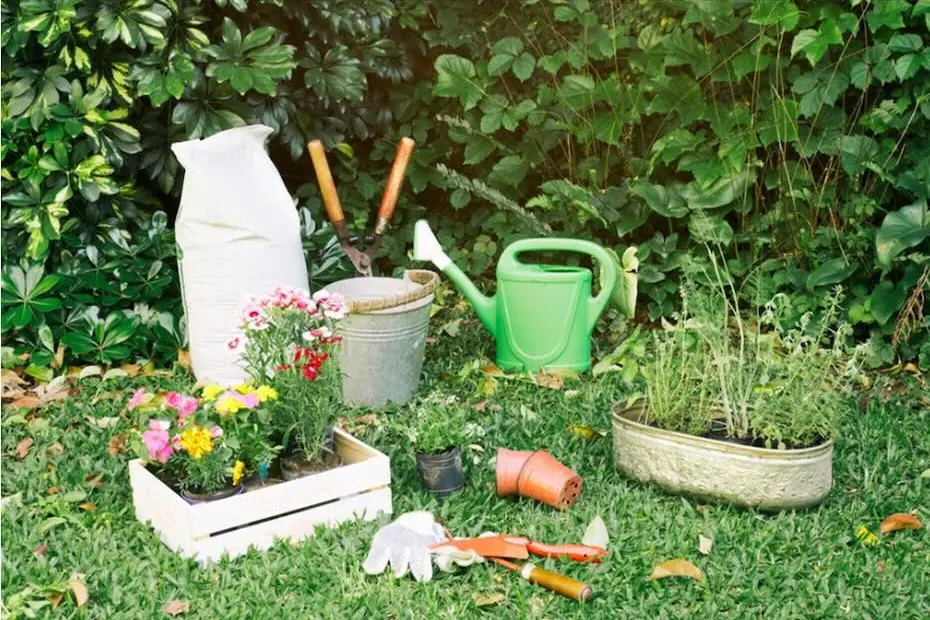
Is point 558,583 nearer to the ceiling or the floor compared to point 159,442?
nearer to the floor

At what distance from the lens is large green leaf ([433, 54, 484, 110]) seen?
4.25 meters

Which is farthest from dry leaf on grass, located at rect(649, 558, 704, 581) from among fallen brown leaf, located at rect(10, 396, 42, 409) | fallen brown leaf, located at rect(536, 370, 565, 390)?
fallen brown leaf, located at rect(10, 396, 42, 409)

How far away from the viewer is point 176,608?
2.25 m

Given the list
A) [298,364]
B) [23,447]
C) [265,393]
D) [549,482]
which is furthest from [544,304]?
[23,447]

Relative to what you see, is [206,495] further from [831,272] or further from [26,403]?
[831,272]

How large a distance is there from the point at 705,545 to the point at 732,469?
213 millimetres

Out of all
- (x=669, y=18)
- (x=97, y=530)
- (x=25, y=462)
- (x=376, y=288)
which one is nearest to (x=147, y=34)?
(x=376, y=288)

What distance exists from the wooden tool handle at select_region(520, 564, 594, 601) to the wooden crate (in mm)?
468

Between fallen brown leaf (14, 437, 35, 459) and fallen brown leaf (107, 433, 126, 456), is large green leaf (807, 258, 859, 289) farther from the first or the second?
fallen brown leaf (14, 437, 35, 459)

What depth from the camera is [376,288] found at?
3.54 meters

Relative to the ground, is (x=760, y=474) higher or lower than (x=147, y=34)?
lower

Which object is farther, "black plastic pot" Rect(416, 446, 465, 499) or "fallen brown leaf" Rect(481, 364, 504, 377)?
"fallen brown leaf" Rect(481, 364, 504, 377)

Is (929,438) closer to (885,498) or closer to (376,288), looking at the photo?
(885,498)

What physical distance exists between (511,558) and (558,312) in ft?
4.32
